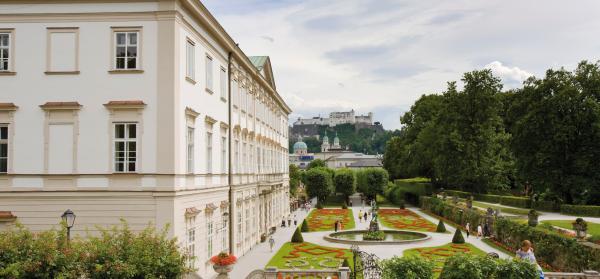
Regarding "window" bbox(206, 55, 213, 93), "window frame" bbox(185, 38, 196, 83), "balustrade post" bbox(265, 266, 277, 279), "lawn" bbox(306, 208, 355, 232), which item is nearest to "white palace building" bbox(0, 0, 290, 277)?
"window frame" bbox(185, 38, 196, 83)

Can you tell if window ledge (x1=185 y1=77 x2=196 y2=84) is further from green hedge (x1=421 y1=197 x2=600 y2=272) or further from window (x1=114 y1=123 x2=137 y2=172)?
green hedge (x1=421 y1=197 x2=600 y2=272)

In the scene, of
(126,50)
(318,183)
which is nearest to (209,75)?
(126,50)

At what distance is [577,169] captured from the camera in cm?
4878

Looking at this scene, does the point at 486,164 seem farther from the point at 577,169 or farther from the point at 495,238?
the point at 495,238

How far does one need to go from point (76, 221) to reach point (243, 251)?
53.3 ft

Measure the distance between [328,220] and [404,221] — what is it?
8518 millimetres

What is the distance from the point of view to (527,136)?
5169 centimetres

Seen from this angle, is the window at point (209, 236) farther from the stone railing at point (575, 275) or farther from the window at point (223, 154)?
the stone railing at point (575, 275)

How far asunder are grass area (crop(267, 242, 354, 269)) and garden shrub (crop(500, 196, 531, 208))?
27.9m

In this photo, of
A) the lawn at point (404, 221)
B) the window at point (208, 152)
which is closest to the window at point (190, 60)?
the window at point (208, 152)

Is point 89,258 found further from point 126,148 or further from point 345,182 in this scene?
point 345,182

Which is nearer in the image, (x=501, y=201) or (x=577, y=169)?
(x=577, y=169)

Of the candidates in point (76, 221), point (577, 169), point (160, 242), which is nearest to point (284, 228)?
point (577, 169)

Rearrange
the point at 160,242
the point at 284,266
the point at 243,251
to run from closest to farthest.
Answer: the point at 160,242 → the point at 284,266 → the point at 243,251
